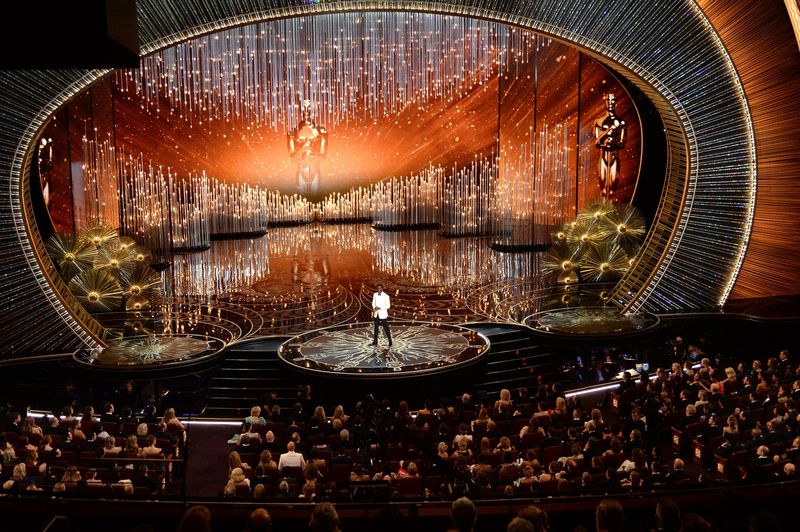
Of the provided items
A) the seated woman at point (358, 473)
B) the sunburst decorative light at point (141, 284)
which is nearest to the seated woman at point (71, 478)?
the seated woman at point (358, 473)

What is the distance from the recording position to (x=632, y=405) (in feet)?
29.7

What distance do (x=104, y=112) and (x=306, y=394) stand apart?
11.3 meters

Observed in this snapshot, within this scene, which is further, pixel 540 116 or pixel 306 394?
pixel 540 116

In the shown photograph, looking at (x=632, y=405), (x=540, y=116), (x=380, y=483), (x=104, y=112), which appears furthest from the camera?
(x=540, y=116)

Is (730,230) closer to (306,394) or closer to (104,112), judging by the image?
(306,394)

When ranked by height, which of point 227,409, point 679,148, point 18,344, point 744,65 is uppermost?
point 744,65

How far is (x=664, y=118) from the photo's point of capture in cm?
1307

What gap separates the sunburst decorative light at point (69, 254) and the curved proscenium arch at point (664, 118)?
1.71 meters

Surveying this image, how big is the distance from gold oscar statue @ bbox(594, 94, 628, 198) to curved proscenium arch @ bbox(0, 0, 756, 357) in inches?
172

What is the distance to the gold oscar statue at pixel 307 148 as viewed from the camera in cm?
2412

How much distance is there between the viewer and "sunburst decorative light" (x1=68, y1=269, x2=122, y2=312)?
41.7ft

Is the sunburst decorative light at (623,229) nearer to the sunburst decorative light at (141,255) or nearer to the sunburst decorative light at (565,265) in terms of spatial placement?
the sunburst decorative light at (565,265)

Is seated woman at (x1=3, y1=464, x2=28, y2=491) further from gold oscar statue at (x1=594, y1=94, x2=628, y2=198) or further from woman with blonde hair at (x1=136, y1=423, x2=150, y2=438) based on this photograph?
gold oscar statue at (x1=594, y1=94, x2=628, y2=198)

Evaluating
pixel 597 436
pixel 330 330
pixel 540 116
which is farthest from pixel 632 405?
pixel 540 116
